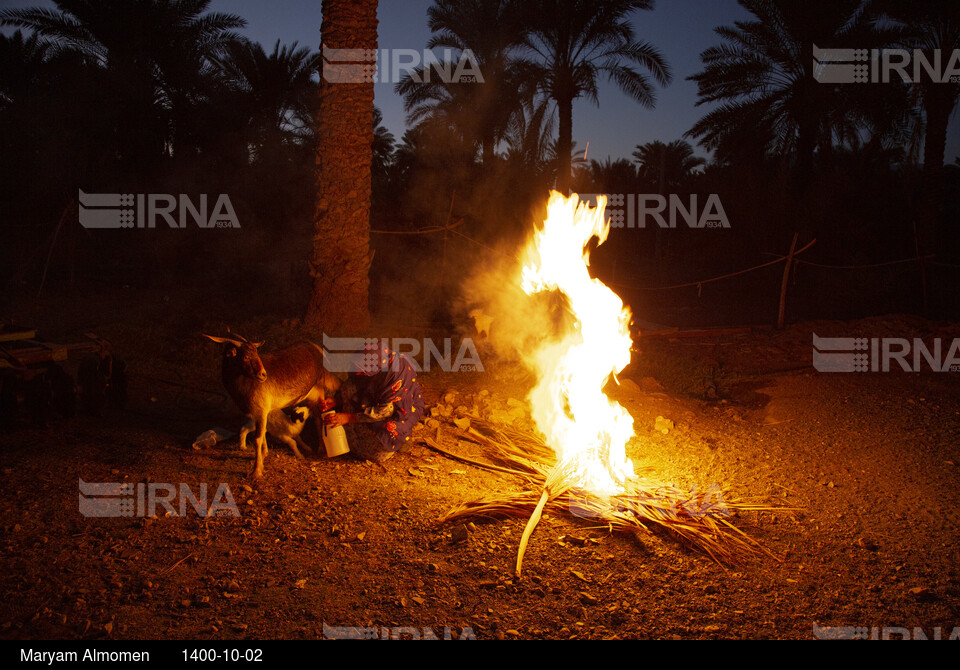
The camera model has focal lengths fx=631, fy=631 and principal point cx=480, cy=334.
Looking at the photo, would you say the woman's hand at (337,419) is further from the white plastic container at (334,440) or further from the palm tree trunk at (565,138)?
the palm tree trunk at (565,138)

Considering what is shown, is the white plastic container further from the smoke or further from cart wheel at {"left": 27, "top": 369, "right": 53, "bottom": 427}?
the smoke

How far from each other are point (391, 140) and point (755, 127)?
14.8 metres

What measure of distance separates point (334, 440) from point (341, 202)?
189 inches

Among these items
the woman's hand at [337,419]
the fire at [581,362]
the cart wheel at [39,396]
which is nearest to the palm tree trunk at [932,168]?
the fire at [581,362]

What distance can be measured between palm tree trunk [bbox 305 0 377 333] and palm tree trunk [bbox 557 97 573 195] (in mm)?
8678

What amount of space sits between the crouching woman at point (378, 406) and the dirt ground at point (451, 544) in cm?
26

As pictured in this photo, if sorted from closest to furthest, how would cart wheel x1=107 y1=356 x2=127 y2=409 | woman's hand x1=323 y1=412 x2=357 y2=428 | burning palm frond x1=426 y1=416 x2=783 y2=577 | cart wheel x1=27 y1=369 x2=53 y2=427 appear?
burning palm frond x1=426 y1=416 x2=783 y2=577 → woman's hand x1=323 y1=412 x2=357 y2=428 → cart wheel x1=27 y1=369 x2=53 y2=427 → cart wheel x1=107 y1=356 x2=127 y2=409

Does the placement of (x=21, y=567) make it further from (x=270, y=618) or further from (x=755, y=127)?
(x=755, y=127)

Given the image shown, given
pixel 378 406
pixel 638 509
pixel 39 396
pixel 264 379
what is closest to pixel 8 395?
pixel 39 396

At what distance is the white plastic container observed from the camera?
564cm

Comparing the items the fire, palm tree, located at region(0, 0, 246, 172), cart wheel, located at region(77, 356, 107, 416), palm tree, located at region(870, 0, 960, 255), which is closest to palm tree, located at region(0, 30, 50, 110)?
palm tree, located at region(0, 0, 246, 172)

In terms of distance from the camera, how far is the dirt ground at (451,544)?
353 centimetres

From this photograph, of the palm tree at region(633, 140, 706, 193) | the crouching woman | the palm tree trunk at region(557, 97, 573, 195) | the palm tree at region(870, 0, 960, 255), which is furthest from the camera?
the palm tree at region(633, 140, 706, 193)

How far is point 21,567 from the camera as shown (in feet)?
12.4
